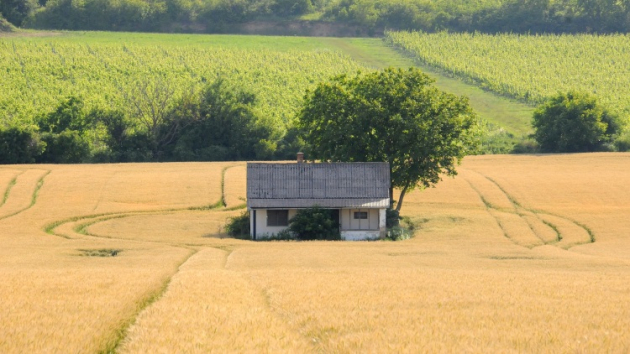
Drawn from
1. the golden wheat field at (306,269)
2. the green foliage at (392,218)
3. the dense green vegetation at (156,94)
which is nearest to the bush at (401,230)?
the green foliage at (392,218)

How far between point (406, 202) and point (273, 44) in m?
82.5

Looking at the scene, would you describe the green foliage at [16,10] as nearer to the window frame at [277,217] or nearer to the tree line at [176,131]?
the tree line at [176,131]

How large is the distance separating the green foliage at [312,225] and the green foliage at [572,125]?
42085 millimetres

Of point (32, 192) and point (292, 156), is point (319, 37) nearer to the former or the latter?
point (292, 156)

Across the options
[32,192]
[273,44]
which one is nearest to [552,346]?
[32,192]

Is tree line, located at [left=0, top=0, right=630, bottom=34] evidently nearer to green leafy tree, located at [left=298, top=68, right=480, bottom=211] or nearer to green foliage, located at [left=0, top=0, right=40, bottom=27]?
green foliage, located at [left=0, top=0, right=40, bottom=27]

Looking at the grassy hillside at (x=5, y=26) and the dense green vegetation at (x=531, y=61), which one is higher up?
the grassy hillside at (x=5, y=26)

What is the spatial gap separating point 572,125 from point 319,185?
40969mm

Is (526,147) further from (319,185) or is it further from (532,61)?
(532,61)

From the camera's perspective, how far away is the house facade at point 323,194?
52219mm

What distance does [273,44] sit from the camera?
140 metres

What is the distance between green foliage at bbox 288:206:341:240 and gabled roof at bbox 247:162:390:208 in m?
0.85

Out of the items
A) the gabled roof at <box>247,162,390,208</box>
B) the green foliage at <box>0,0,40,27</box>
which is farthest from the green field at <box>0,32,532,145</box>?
the gabled roof at <box>247,162,390,208</box>

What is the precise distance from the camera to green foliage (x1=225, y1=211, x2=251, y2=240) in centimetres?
5180
